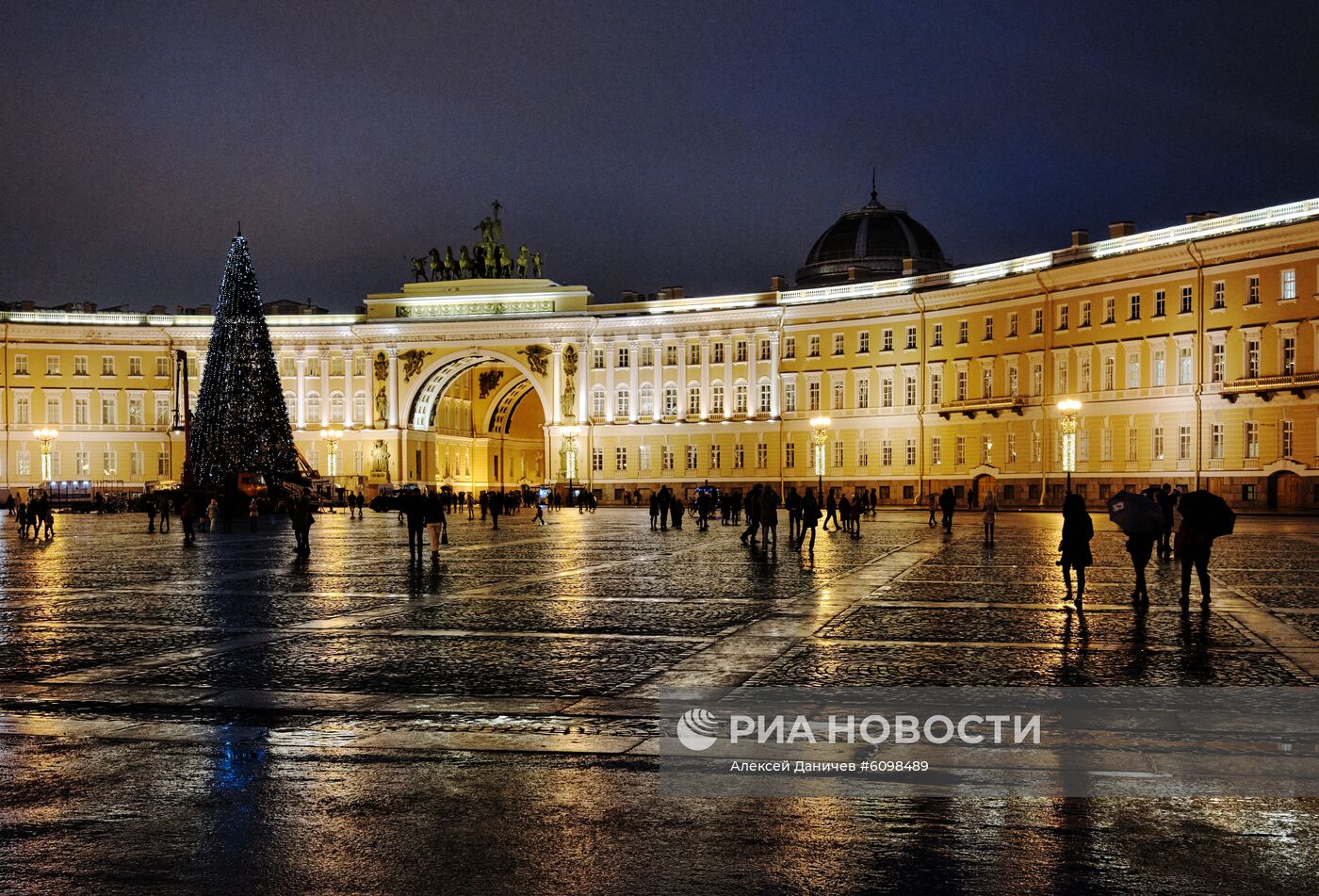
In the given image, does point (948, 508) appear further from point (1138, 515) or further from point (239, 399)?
point (239, 399)

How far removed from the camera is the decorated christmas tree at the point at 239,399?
50500mm

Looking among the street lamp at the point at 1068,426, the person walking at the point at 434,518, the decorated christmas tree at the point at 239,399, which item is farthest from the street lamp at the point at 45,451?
the person walking at the point at 434,518

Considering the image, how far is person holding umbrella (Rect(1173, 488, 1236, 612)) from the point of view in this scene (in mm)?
16016

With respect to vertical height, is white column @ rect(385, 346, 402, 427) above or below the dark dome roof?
below

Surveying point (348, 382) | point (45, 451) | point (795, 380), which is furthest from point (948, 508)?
point (45, 451)

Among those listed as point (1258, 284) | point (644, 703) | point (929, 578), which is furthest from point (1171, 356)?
point (644, 703)

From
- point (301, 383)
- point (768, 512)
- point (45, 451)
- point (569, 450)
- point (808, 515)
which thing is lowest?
point (808, 515)

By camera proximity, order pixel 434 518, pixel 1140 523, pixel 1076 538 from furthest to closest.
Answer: pixel 434 518
pixel 1140 523
pixel 1076 538

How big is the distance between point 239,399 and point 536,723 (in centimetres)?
4428

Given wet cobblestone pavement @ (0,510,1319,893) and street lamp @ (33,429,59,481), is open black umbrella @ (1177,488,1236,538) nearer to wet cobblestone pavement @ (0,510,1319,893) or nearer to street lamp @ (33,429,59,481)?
wet cobblestone pavement @ (0,510,1319,893)

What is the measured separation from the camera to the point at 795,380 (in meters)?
82.5

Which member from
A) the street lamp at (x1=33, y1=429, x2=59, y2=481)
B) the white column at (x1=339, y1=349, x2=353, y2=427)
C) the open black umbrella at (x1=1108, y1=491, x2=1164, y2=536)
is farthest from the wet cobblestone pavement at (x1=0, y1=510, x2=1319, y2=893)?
the street lamp at (x1=33, y1=429, x2=59, y2=481)

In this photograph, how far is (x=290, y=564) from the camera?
25609 mm

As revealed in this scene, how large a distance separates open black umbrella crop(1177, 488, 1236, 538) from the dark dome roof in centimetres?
7486
